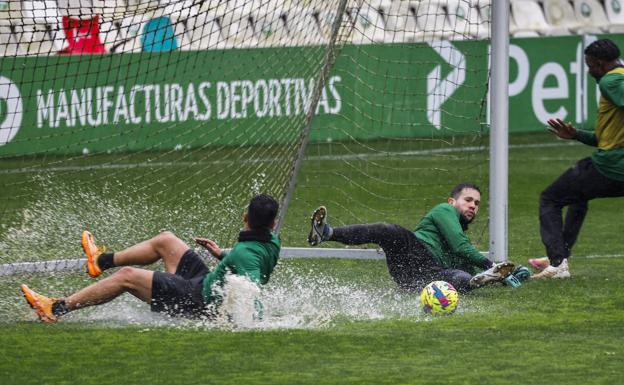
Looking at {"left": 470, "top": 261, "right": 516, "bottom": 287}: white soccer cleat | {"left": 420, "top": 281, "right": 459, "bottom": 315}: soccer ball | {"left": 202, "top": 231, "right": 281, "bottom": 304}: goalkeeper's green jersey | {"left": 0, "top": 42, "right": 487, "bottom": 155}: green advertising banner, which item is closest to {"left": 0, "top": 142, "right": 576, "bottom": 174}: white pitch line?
{"left": 0, "top": 42, "right": 487, "bottom": 155}: green advertising banner

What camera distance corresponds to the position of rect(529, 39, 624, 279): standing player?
9.80 m

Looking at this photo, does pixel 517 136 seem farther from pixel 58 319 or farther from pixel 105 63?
pixel 58 319

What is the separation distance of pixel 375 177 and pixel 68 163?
3.27m

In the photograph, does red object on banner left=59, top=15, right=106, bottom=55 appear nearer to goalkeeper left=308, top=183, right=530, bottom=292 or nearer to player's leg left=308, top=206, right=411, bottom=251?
player's leg left=308, top=206, right=411, bottom=251

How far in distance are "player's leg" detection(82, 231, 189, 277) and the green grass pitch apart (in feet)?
0.91

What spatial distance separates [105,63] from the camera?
1636 centimetres

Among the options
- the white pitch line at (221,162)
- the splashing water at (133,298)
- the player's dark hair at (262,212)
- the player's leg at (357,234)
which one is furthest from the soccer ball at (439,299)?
the white pitch line at (221,162)

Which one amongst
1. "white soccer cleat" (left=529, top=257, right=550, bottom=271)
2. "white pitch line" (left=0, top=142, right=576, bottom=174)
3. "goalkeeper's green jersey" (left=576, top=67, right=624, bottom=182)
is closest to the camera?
"goalkeeper's green jersey" (left=576, top=67, right=624, bottom=182)

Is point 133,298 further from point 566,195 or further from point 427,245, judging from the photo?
point 566,195

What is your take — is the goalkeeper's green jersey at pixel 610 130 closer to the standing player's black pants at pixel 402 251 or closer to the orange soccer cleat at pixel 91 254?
the standing player's black pants at pixel 402 251

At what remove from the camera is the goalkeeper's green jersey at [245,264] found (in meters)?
8.09

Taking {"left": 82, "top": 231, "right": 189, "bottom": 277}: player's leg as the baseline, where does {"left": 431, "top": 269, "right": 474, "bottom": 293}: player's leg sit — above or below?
below

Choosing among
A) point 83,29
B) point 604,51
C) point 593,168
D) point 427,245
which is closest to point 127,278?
point 427,245

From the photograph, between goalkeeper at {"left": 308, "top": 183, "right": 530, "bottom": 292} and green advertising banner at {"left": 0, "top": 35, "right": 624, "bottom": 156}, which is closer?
goalkeeper at {"left": 308, "top": 183, "right": 530, "bottom": 292}
